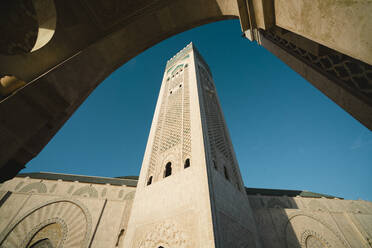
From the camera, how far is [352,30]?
0.59 metres

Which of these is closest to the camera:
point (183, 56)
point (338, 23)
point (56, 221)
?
point (338, 23)

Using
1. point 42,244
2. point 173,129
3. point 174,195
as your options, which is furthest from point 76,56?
point 42,244

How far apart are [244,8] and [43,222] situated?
430 inches

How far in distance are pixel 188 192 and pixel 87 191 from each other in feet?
24.9

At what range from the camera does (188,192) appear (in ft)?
13.2

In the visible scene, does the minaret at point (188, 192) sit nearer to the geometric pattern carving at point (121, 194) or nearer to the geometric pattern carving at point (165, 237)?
the geometric pattern carving at point (165, 237)

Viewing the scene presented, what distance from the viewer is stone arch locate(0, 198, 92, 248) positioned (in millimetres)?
6945

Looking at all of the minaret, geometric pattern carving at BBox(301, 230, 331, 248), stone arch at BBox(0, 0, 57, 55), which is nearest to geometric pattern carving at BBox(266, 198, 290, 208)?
geometric pattern carving at BBox(301, 230, 331, 248)

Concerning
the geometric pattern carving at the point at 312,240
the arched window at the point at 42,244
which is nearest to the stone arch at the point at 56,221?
the arched window at the point at 42,244

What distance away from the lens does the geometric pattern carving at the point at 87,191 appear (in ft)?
28.8

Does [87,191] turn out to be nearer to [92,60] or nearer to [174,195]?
[174,195]

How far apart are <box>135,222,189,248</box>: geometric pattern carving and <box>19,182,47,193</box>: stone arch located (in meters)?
8.04

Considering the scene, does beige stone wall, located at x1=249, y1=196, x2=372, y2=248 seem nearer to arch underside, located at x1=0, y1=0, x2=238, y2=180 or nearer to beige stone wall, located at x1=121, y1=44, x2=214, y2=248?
beige stone wall, located at x1=121, y1=44, x2=214, y2=248

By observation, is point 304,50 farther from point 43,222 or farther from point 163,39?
point 43,222
